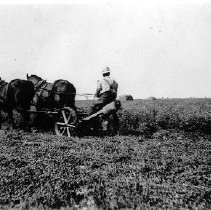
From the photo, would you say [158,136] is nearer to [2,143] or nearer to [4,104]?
[2,143]

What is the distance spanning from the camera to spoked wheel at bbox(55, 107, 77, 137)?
10.7 metres

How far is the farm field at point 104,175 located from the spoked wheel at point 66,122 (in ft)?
5.63

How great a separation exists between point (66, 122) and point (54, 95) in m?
1.53

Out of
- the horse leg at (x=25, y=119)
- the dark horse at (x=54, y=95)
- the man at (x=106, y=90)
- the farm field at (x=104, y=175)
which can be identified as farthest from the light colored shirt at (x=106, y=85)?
the horse leg at (x=25, y=119)

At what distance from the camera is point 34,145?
8.76 meters

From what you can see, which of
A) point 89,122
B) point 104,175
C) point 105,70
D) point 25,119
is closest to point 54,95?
point 25,119

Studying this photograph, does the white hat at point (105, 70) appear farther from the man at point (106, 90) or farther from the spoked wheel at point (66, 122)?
the spoked wheel at point (66, 122)

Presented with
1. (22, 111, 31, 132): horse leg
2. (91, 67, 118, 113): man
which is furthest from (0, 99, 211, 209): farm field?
(22, 111, 31, 132): horse leg

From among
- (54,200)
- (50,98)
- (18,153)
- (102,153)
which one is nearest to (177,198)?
(54,200)

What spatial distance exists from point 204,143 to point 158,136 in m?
1.95

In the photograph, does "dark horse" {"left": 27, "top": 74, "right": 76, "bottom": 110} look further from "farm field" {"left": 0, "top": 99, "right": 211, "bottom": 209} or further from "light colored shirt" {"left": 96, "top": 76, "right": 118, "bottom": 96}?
"farm field" {"left": 0, "top": 99, "right": 211, "bottom": 209}

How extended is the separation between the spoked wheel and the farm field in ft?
5.63

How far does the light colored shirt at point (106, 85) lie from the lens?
416 inches

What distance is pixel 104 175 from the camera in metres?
5.56
